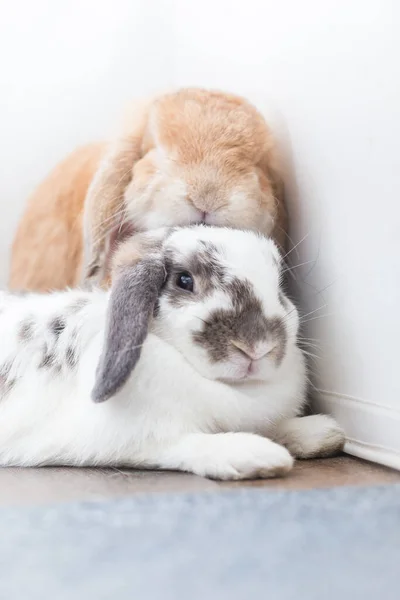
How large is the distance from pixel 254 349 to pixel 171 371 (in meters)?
0.14

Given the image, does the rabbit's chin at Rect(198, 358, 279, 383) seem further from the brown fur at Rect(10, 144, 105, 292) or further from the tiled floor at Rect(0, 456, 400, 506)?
the brown fur at Rect(10, 144, 105, 292)

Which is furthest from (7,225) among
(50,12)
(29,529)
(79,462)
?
(29,529)

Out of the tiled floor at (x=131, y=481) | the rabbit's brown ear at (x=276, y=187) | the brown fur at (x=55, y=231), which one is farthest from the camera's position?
the brown fur at (x=55, y=231)

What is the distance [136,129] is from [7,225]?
85 cm

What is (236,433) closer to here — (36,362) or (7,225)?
(36,362)

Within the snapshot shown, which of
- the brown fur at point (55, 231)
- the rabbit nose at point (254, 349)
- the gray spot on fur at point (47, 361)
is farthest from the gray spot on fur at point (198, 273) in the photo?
the brown fur at point (55, 231)

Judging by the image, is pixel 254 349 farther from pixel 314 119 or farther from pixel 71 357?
pixel 314 119

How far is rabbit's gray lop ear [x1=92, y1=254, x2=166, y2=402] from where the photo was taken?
1.11m

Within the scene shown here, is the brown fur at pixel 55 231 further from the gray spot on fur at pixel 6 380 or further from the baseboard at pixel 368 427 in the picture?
the baseboard at pixel 368 427

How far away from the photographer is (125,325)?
44.5 inches

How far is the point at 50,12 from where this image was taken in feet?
7.25

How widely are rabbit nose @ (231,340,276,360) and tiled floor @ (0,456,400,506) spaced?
179mm

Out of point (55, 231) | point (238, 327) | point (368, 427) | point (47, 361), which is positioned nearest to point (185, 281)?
point (238, 327)

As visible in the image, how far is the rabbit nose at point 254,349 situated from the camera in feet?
3.71
